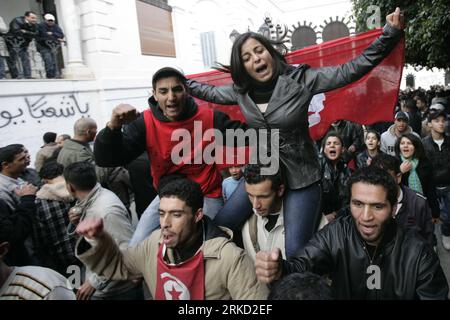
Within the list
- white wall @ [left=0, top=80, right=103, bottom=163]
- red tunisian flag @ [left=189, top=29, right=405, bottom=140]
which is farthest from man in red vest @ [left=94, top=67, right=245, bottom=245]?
white wall @ [left=0, top=80, right=103, bottom=163]

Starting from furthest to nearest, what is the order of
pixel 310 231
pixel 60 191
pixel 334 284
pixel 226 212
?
1. pixel 60 191
2. pixel 226 212
3. pixel 310 231
4. pixel 334 284

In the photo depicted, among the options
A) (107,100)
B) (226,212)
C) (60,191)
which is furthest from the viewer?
(107,100)

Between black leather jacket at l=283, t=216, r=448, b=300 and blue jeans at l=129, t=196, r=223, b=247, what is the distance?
69 centimetres

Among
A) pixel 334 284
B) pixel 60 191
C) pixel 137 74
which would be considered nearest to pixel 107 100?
pixel 137 74

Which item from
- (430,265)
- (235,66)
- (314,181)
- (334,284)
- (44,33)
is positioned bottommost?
(334,284)

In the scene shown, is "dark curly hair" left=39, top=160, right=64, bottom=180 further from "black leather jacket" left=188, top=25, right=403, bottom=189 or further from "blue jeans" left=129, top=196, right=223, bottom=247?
"black leather jacket" left=188, top=25, right=403, bottom=189

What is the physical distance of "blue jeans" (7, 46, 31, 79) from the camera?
25.2 ft

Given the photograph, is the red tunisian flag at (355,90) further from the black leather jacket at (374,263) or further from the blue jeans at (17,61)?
the blue jeans at (17,61)

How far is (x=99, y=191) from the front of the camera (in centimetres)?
267

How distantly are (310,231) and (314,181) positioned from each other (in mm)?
279

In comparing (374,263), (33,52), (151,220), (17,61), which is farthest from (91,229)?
(33,52)

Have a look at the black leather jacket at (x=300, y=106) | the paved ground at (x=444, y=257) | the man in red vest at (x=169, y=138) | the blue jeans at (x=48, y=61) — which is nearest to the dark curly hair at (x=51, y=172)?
the man in red vest at (x=169, y=138)

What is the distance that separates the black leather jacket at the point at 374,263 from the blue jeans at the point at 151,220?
694 millimetres

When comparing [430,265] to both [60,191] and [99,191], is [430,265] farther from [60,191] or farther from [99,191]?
[60,191]
